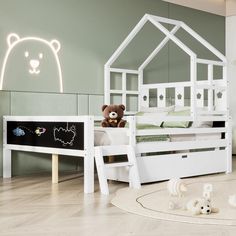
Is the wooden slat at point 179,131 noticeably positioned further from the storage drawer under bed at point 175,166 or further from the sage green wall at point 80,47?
the sage green wall at point 80,47

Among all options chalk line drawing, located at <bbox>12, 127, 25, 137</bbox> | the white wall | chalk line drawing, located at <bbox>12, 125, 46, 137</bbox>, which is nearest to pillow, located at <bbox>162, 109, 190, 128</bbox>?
chalk line drawing, located at <bbox>12, 125, 46, 137</bbox>

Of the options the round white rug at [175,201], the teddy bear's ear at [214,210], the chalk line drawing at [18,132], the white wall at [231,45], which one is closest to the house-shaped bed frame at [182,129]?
the round white rug at [175,201]

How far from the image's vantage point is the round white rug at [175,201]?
2.43 metres

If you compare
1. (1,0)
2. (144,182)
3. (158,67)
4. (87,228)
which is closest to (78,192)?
(144,182)

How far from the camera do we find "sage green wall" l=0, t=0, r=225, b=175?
425 centimetres

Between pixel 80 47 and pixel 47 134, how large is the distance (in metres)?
1.36

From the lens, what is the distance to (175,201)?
2.90 metres

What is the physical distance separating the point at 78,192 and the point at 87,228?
3.60 feet

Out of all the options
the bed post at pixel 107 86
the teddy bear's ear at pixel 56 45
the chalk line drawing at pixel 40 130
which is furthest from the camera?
the bed post at pixel 107 86

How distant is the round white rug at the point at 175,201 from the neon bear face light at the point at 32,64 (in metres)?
1.56

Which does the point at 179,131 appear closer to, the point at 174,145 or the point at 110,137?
the point at 174,145

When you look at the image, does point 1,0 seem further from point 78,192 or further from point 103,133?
point 78,192

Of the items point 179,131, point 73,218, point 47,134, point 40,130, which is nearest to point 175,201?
point 73,218

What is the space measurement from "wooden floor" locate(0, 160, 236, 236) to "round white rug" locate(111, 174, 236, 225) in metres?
0.08
